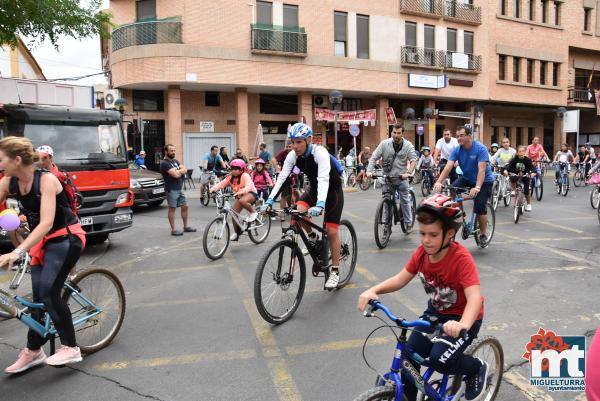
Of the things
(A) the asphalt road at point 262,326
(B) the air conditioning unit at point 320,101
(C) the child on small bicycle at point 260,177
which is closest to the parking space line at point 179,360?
(A) the asphalt road at point 262,326

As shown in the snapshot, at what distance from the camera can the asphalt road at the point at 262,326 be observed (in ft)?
11.6

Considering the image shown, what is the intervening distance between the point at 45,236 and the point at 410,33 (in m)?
29.7

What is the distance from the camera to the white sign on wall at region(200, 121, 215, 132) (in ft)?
86.5

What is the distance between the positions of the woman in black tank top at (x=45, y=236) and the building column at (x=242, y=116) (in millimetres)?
22189

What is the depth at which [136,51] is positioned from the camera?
23594mm

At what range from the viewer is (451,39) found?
31891 millimetres

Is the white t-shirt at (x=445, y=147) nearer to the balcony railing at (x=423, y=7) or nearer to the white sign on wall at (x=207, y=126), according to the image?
the white sign on wall at (x=207, y=126)

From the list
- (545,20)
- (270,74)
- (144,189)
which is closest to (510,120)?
(545,20)

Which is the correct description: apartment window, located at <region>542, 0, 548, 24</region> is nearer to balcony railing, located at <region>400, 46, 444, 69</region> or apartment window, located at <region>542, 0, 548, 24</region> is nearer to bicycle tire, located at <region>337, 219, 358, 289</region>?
balcony railing, located at <region>400, 46, 444, 69</region>

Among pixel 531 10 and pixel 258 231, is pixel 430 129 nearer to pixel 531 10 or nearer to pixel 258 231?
pixel 531 10

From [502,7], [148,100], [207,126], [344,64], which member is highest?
[502,7]

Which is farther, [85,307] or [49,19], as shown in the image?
[49,19]

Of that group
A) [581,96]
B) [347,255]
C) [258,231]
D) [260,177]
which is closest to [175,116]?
[260,177]

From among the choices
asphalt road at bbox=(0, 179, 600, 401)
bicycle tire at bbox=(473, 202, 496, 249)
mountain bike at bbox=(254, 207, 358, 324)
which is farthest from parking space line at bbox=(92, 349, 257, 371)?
bicycle tire at bbox=(473, 202, 496, 249)
